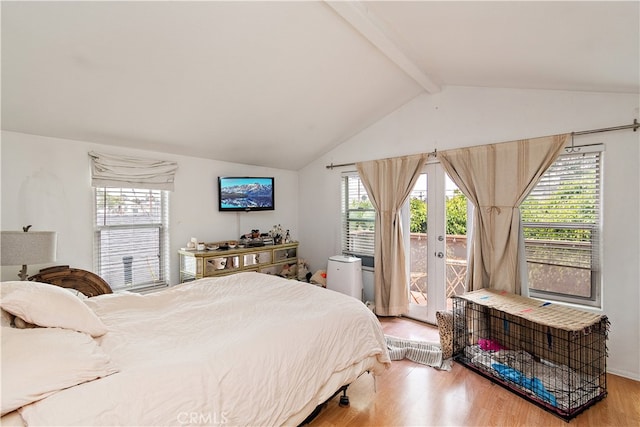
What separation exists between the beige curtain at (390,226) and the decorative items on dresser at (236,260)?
1.35 metres

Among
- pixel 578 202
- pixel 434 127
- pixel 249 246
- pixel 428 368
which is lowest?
pixel 428 368

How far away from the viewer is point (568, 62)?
2.09 m

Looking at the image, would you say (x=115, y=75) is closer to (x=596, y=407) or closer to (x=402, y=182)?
(x=402, y=182)

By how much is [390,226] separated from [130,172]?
3.10 m

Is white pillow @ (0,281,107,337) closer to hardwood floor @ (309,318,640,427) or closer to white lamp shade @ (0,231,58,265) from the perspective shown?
white lamp shade @ (0,231,58,265)

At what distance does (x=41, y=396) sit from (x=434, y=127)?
377 centimetres

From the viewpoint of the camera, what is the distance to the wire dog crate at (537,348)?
2.06 metres

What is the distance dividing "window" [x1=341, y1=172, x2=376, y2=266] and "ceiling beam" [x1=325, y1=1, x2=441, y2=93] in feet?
5.86

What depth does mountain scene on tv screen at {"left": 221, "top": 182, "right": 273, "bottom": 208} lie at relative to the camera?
3955 millimetres

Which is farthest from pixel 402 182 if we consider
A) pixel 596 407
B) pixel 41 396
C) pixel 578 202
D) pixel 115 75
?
pixel 41 396

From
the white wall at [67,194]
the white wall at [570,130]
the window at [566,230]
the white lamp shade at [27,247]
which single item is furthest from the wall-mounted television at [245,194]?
the window at [566,230]

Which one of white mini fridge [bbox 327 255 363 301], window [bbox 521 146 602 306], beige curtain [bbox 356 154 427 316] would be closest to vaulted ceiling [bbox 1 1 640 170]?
window [bbox 521 146 602 306]
